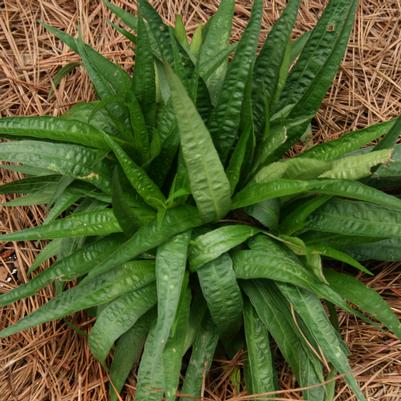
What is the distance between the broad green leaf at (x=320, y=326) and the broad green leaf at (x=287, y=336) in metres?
0.05

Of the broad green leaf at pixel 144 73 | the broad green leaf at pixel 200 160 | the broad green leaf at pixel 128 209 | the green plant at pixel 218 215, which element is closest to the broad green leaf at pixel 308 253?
the green plant at pixel 218 215

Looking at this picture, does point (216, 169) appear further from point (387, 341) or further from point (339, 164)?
point (387, 341)

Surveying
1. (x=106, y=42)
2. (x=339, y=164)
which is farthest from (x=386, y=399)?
(x=106, y=42)

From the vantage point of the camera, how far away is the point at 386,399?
1023mm

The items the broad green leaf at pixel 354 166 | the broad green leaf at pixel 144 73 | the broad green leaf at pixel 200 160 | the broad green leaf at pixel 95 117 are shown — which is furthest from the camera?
the broad green leaf at pixel 95 117

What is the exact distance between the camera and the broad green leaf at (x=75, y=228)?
3.03 ft

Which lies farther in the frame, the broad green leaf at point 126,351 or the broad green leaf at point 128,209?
the broad green leaf at point 126,351

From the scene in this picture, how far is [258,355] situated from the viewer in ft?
3.14

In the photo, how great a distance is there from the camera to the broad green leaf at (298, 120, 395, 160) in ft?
3.09

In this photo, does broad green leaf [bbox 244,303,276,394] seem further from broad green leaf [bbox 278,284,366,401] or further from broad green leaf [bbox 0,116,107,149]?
broad green leaf [bbox 0,116,107,149]

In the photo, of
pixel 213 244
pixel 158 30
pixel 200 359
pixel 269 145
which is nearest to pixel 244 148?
pixel 269 145

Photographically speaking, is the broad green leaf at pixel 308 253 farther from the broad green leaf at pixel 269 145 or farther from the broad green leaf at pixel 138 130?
the broad green leaf at pixel 138 130

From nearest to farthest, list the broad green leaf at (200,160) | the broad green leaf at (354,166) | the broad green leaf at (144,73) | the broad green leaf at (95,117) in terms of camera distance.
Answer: the broad green leaf at (200,160) → the broad green leaf at (354,166) → the broad green leaf at (144,73) → the broad green leaf at (95,117)

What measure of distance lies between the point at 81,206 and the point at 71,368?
0.32 m
